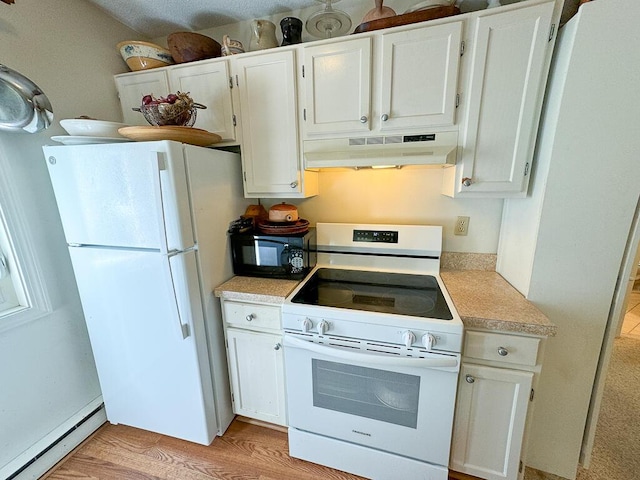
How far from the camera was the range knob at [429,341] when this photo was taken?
104cm

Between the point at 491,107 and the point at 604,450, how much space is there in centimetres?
197

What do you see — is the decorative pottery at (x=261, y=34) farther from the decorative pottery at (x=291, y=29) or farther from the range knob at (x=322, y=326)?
the range knob at (x=322, y=326)

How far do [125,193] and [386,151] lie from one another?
126cm

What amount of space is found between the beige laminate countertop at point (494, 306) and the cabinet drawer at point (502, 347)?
4 cm

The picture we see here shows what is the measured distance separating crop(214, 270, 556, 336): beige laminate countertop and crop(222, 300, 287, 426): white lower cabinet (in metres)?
0.08

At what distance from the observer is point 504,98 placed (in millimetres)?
1141

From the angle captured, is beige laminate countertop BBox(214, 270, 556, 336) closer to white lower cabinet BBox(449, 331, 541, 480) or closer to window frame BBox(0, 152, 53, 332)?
white lower cabinet BBox(449, 331, 541, 480)

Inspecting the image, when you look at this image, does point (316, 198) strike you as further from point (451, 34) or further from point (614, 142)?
point (614, 142)

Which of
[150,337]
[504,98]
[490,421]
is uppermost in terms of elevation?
[504,98]

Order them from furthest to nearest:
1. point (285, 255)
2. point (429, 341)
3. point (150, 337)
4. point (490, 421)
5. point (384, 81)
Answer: point (285, 255)
point (150, 337)
point (384, 81)
point (490, 421)
point (429, 341)

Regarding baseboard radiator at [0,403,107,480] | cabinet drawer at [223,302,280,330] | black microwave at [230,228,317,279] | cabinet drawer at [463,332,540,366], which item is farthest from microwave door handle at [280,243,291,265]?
baseboard radiator at [0,403,107,480]

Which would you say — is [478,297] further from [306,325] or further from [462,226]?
[306,325]

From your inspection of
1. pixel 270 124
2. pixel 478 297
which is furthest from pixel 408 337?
pixel 270 124

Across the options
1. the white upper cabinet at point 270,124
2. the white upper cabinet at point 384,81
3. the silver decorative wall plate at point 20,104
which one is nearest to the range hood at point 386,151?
the white upper cabinet at point 384,81
